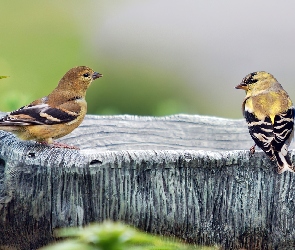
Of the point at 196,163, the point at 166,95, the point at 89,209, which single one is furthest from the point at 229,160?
the point at 166,95

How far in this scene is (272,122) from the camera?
4.57m

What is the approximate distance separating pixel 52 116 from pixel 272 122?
148 cm

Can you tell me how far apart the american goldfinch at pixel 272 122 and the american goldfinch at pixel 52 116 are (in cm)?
122

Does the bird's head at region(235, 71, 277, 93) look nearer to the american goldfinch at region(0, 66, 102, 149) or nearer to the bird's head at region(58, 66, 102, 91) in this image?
the bird's head at region(58, 66, 102, 91)

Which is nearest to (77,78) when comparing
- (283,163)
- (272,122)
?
(272,122)

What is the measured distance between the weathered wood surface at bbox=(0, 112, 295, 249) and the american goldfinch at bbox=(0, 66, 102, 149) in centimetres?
77

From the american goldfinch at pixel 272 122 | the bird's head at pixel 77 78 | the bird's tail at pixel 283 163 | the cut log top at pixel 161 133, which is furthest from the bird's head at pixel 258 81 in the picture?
the bird's tail at pixel 283 163

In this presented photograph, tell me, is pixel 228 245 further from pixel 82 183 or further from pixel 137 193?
pixel 82 183

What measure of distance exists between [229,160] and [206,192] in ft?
0.68

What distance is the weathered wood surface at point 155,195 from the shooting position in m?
3.66

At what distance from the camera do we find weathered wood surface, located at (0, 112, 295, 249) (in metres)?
3.66


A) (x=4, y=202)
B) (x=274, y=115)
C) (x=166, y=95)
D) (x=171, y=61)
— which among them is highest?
(x=171, y=61)

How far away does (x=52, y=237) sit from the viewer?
12.4 ft

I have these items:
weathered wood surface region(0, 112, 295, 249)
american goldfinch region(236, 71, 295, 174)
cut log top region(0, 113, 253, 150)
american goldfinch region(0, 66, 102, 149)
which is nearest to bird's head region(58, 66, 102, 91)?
american goldfinch region(0, 66, 102, 149)
